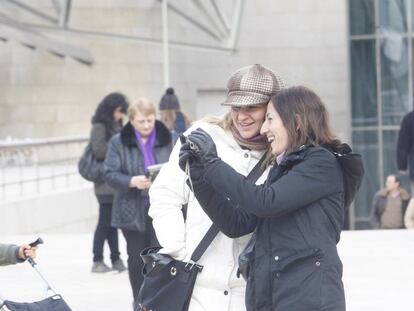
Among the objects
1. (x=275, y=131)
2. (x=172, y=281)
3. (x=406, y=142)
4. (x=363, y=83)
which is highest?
(x=363, y=83)

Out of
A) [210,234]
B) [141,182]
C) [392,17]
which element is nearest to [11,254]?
[210,234]

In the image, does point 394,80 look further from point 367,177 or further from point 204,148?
point 204,148

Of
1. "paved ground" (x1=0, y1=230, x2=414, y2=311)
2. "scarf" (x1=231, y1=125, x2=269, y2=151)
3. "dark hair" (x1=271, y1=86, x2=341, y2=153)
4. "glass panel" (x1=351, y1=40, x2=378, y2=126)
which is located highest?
"glass panel" (x1=351, y1=40, x2=378, y2=126)

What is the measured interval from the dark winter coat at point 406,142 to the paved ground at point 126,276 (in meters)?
0.94

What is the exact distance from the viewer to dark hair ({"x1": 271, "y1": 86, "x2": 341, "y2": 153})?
4.36 meters

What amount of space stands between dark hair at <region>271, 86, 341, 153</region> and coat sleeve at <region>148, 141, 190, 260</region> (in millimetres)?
641

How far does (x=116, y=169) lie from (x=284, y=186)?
4.40 meters

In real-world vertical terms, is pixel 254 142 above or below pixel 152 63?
below

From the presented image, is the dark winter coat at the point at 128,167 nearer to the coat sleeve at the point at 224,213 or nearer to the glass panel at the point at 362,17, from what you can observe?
the coat sleeve at the point at 224,213

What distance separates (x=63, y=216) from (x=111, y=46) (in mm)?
14533

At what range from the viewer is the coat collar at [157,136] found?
8.37m

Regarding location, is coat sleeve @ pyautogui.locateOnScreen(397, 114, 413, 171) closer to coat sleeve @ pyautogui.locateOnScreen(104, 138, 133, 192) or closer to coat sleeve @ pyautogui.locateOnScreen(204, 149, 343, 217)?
coat sleeve @ pyautogui.locateOnScreen(104, 138, 133, 192)

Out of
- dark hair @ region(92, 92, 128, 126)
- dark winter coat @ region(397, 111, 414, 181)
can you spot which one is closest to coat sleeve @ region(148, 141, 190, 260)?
dark hair @ region(92, 92, 128, 126)

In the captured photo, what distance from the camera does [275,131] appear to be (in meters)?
4.41
